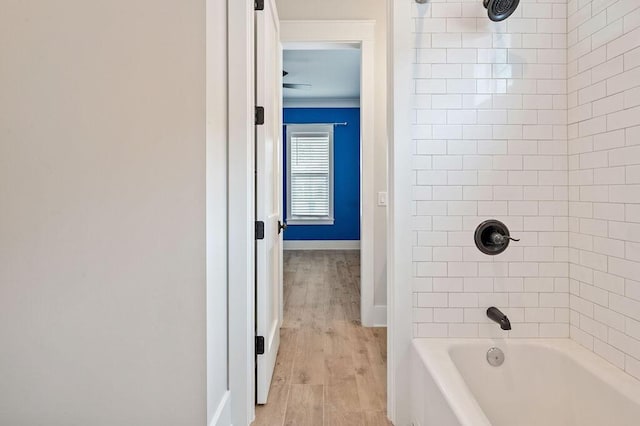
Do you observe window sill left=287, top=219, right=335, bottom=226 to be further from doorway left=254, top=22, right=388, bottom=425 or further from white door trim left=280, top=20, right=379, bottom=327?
white door trim left=280, top=20, right=379, bottom=327

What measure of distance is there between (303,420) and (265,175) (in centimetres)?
121

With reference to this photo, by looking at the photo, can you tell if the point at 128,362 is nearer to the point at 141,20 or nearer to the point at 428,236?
the point at 141,20

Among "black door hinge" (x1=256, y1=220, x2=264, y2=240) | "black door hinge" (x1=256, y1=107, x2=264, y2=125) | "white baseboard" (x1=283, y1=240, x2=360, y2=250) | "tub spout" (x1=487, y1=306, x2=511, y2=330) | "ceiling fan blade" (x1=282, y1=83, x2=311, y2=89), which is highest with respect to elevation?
"ceiling fan blade" (x1=282, y1=83, x2=311, y2=89)

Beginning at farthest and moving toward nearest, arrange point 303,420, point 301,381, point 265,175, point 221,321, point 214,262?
point 301,381 → point 265,175 → point 303,420 → point 221,321 → point 214,262

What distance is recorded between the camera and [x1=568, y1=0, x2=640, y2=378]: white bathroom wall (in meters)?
1.18

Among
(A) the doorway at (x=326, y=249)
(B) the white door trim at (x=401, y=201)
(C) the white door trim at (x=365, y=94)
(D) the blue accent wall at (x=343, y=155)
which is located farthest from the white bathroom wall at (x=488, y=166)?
(D) the blue accent wall at (x=343, y=155)

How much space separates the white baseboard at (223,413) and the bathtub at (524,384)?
0.80m

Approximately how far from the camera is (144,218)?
1.21 metres

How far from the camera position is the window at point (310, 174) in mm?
6449

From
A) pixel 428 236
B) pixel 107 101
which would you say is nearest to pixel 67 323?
pixel 107 101

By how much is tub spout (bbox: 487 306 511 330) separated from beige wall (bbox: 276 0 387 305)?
1.33 m

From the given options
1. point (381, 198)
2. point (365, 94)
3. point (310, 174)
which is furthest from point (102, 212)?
point (310, 174)

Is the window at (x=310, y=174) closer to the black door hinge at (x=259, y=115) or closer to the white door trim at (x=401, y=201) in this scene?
the black door hinge at (x=259, y=115)

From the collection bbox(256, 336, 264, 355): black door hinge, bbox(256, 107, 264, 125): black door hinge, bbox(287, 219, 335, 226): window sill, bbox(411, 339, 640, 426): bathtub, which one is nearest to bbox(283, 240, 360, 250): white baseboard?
bbox(287, 219, 335, 226): window sill
